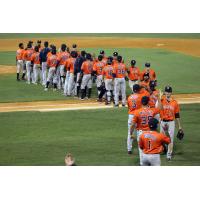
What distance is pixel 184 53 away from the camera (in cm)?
2462

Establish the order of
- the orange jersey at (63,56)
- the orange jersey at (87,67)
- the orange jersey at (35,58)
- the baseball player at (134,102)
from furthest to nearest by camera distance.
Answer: the orange jersey at (35,58)
the orange jersey at (63,56)
the orange jersey at (87,67)
the baseball player at (134,102)

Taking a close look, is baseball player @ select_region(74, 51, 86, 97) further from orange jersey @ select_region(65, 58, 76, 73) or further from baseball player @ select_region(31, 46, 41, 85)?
baseball player @ select_region(31, 46, 41, 85)

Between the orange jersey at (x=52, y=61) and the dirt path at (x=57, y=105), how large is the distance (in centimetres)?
162

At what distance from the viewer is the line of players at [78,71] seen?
56.9 feet

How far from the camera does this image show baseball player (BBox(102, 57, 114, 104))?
17.3m

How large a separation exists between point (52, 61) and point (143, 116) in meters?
7.73

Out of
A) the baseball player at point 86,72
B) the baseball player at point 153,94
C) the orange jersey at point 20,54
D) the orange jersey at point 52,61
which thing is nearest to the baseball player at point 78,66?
the baseball player at point 86,72

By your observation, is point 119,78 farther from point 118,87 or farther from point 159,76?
point 159,76

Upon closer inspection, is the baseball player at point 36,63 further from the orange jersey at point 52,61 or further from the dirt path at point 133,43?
the dirt path at point 133,43

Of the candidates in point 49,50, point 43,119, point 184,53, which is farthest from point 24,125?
point 184,53

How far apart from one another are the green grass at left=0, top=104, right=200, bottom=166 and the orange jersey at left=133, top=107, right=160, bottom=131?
38.5 inches

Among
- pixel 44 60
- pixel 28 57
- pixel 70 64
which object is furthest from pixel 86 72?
pixel 28 57

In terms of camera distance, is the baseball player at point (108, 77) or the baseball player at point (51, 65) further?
the baseball player at point (51, 65)

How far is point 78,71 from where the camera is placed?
18.4m
